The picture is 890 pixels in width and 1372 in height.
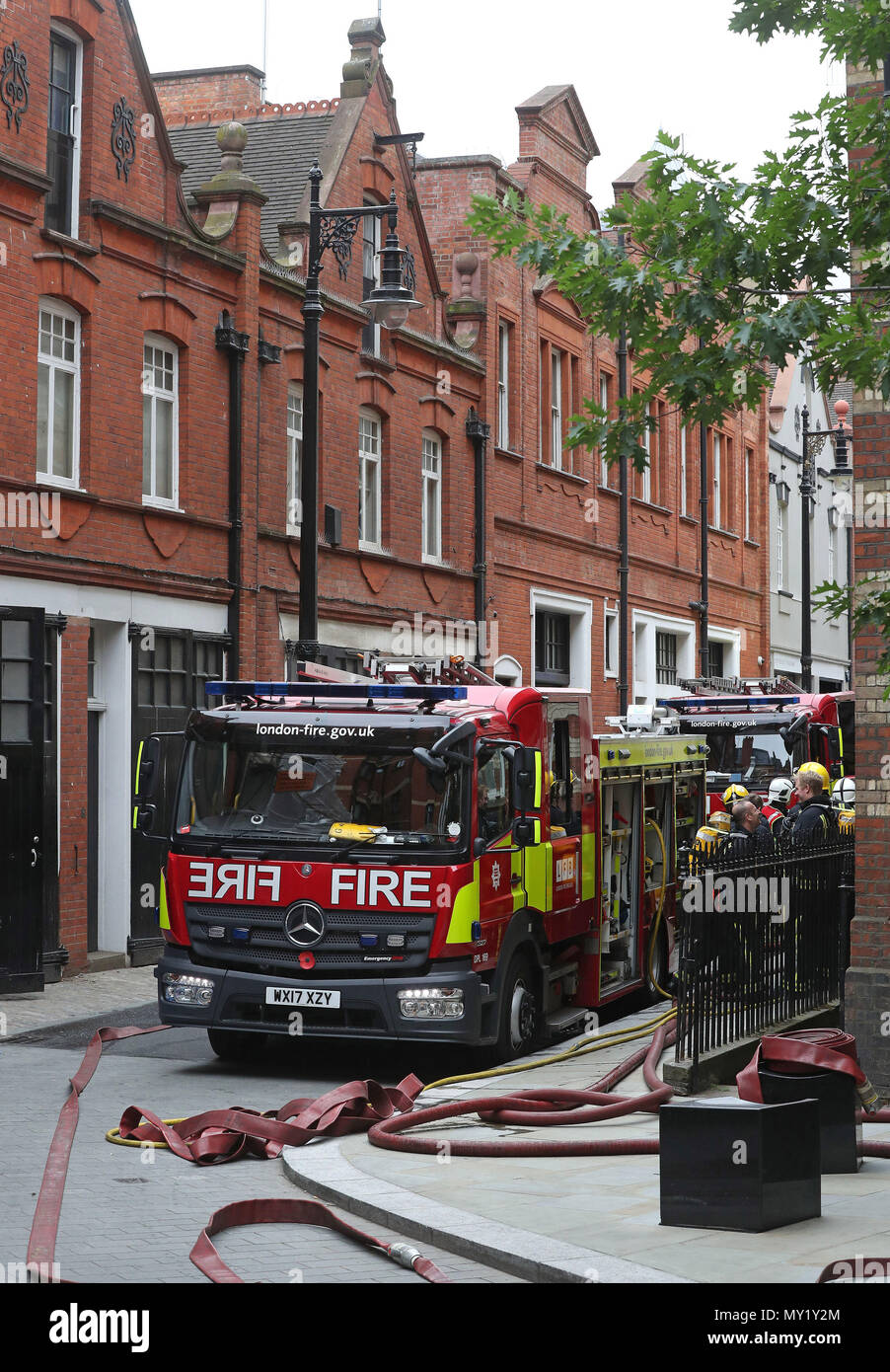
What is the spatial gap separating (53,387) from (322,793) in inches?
311

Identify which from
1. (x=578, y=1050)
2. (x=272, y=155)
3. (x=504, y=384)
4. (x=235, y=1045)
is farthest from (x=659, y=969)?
(x=504, y=384)

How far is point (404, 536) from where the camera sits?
2638cm

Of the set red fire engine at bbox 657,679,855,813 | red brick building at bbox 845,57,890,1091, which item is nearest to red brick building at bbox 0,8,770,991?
red brick building at bbox 845,57,890,1091

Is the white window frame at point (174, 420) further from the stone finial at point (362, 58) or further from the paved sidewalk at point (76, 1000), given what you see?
the stone finial at point (362, 58)

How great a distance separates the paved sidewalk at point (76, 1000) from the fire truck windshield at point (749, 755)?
800cm

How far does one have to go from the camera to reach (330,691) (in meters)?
12.9

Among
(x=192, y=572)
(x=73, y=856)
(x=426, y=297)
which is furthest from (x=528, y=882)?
(x=426, y=297)

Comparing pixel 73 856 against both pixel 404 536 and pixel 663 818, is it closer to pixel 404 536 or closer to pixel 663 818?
pixel 663 818

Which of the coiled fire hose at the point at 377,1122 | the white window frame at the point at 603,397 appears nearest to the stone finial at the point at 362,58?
the white window frame at the point at 603,397

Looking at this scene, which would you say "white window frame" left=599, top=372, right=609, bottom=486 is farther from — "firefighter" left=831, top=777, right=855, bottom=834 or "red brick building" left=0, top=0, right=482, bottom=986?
"firefighter" left=831, top=777, right=855, bottom=834

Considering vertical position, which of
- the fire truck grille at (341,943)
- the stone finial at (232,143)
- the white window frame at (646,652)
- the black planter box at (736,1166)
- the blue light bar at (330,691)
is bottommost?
Answer: the black planter box at (736,1166)

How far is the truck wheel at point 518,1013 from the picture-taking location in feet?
41.7

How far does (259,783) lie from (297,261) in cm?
1268

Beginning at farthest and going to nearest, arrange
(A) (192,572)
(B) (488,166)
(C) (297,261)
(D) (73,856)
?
1. (B) (488,166)
2. (C) (297,261)
3. (A) (192,572)
4. (D) (73,856)
